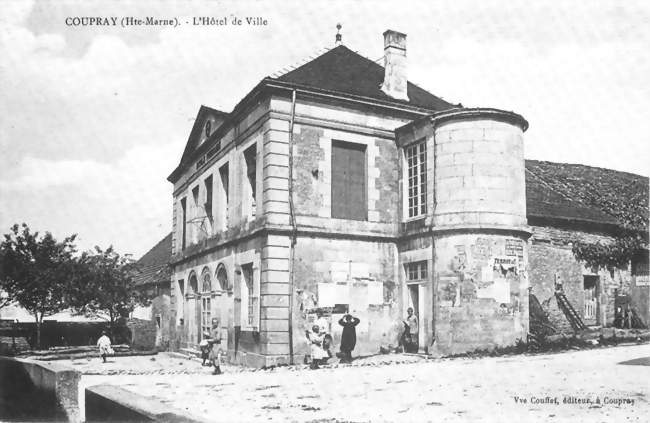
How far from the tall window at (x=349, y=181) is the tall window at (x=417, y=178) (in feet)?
3.95

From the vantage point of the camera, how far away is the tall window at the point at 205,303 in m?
20.8

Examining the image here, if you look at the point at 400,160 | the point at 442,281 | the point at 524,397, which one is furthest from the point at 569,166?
the point at 524,397

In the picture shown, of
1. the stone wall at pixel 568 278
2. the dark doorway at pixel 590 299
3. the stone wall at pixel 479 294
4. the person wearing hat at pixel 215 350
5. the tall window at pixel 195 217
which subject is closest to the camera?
the person wearing hat at pixel 215 350

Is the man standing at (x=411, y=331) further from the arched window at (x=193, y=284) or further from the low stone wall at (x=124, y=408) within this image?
the low stone wall at (x=124, y=408)

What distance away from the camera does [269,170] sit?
1570 cm

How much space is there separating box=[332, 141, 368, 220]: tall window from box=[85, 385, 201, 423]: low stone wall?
1021 cm

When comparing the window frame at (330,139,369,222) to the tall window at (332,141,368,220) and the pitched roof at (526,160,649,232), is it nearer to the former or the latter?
the tall window at (332,141,368,220)

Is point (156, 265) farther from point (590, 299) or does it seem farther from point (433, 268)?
point (590, 299)

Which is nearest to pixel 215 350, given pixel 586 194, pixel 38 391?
pixel 38 391

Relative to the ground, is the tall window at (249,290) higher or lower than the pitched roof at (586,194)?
lower

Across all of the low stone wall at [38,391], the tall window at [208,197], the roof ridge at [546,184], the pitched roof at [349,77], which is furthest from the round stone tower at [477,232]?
the low stone wall at [38,391]

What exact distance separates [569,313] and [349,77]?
370 inches

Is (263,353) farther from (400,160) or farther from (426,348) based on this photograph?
(400,160)

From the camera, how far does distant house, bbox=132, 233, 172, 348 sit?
2889 centimetres
